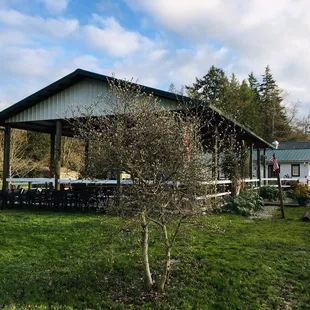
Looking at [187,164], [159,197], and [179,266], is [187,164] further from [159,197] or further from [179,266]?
[179,266]

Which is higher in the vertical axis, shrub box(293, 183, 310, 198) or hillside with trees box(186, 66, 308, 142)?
hillside with trees box(186, 66, 308, 142)

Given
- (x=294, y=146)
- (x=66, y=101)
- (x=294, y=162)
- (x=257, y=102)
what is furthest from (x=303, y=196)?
(x=257, y=102)

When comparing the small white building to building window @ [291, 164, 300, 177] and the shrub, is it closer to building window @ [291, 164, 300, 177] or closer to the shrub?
building window @ [291, 164, 300, 177]

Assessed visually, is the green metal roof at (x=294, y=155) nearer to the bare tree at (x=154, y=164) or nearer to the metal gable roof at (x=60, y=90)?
the metal gable roof at (x=60, y=90)

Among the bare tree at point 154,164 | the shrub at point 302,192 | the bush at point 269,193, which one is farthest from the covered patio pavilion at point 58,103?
the bare tree at point 154,164

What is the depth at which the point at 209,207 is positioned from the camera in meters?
4.82

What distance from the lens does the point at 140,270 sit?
17.6 ft

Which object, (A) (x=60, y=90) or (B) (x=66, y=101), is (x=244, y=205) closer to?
(B) (x=66, y=101)

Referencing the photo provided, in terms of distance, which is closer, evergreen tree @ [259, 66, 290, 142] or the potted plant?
the potted plant

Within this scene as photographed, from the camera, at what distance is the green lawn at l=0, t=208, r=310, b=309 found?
14.5 feet

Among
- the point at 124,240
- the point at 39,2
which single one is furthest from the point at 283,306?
the point at 39,2

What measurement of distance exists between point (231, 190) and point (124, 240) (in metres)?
7.82

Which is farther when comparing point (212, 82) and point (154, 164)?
point (212, 82)

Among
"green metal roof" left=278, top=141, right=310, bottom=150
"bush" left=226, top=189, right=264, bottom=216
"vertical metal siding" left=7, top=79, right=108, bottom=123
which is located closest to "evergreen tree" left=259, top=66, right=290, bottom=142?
"green metal roof" left=278, top=141, right=310, bottom=150
